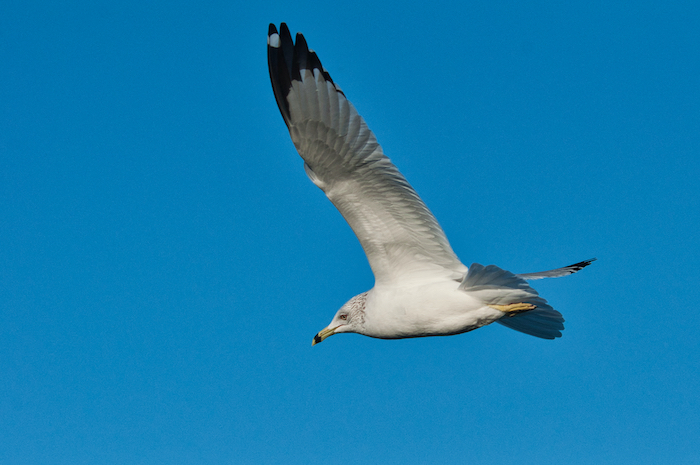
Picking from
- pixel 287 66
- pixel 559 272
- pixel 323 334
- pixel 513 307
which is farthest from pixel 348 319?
pixel 287 66

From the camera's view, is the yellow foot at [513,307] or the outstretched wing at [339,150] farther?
the yellow foot at [513,307]

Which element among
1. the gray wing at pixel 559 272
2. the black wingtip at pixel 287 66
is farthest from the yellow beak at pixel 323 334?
the black wingtip at pixel 287 66

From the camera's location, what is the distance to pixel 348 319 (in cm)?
692

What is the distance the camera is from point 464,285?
609 cm

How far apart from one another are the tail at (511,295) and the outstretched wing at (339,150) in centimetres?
72

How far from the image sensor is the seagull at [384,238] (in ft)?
18.7

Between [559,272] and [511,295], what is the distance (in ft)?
3.68

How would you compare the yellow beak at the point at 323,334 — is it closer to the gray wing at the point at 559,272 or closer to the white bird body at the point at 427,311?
the white bird body at the point at 427,311

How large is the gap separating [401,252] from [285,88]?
77.6 inches

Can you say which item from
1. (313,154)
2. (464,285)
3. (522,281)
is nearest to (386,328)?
(464,285)

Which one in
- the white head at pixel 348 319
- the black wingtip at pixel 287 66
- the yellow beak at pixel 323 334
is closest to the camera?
the black wingtip at pixel 287 66

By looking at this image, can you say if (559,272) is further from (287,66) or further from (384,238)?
(287,66)

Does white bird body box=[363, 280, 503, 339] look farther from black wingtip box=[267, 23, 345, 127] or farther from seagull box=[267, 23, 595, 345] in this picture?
black wingtip box=[267, 23, 345, 127]

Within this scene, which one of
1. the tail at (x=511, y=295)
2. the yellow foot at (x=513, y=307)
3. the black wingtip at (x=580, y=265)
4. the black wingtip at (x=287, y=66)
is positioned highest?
the black wingtip at (x=287, y=66)
